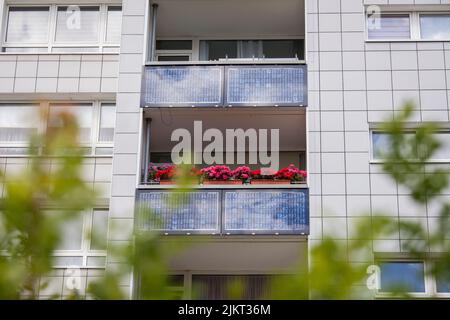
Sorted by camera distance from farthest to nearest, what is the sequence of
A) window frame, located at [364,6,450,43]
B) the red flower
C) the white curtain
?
the white curtain < window frame, located at [364,6,450,43] < the red flower

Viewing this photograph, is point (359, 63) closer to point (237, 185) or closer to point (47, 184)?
point (237, 185)

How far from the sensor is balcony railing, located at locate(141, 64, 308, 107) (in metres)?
15.1

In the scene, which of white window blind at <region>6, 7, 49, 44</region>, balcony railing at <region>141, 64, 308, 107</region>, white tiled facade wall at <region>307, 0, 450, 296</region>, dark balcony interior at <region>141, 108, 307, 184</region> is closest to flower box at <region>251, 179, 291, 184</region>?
white tiled facade wall at <region>307, 0, 450, 296</region>

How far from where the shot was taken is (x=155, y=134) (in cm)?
1627

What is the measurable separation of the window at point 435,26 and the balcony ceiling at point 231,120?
3147 mm

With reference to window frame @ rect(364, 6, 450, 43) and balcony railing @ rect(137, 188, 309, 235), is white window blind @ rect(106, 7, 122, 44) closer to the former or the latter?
balcony railing @ rect(137, 188, 309, 235)

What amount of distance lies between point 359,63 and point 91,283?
13.0 meters

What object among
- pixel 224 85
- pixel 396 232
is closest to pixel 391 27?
pixel 224 85

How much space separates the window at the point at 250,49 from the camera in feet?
57.0

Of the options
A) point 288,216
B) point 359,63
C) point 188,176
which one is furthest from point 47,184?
point 359,63

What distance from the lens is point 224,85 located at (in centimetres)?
1530

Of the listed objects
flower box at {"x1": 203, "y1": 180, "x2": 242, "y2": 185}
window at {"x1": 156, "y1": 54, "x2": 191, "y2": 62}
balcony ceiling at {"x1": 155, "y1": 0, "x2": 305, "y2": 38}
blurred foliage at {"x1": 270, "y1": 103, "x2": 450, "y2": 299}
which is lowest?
blurred foliage at {"x1": 270, "y1": 103, "x2": 450, "y2": 299}

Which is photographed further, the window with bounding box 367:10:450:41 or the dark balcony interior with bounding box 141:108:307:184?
the window with bounding box 367:10:450:41

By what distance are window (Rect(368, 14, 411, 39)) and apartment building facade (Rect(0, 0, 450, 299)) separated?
24mm
